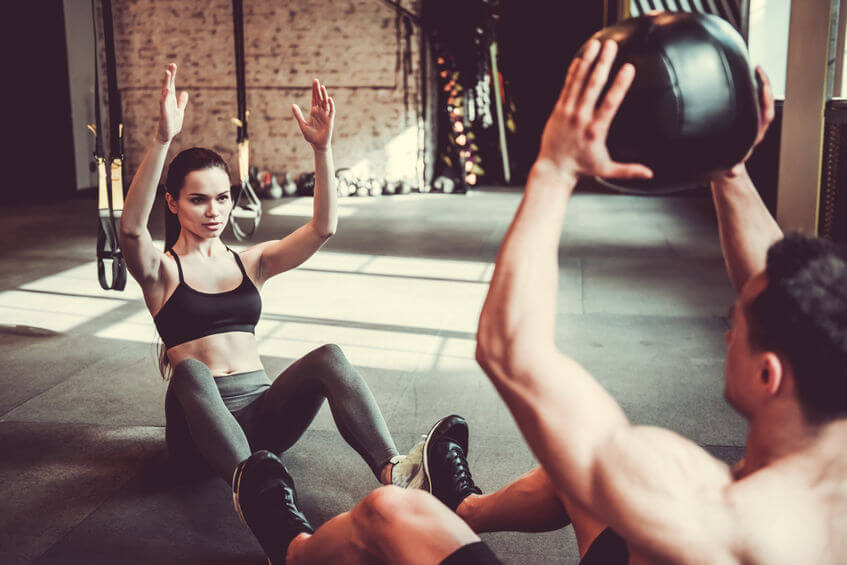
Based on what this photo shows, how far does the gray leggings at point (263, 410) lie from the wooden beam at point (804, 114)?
186 inches

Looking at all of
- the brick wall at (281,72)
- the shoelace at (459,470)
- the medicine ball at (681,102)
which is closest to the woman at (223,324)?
the shoelace at (459,470)

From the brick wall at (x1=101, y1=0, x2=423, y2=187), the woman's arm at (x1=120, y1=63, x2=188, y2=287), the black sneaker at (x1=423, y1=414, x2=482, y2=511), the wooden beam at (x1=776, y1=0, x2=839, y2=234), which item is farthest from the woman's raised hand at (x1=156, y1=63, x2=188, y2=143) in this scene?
the brick wall at (x1=101, y1=0, x2=423, y2=187)

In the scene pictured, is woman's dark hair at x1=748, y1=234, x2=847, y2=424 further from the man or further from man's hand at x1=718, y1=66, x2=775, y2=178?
man's hand at x1=718, y1=66, x2=775, y2=178

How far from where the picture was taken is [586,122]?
3.09ft

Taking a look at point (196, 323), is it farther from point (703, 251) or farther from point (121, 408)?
point (703, 251)

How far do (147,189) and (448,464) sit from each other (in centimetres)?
99

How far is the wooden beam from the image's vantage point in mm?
6047

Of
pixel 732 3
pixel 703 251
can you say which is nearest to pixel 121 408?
pixel 703 251

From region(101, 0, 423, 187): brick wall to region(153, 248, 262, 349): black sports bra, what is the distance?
27.2ft

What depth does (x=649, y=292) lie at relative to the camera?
16.2 feet

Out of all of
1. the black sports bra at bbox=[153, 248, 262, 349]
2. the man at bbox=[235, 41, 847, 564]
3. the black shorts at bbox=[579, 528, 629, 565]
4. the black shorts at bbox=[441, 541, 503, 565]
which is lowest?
the black shorts at bbox=[579, 528, 629, 565]

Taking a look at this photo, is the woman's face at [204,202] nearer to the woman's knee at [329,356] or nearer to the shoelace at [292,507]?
the woman's knee at [329,356]

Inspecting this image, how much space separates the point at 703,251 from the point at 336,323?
3.22 m

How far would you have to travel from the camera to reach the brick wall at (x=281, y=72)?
33.6 ft
